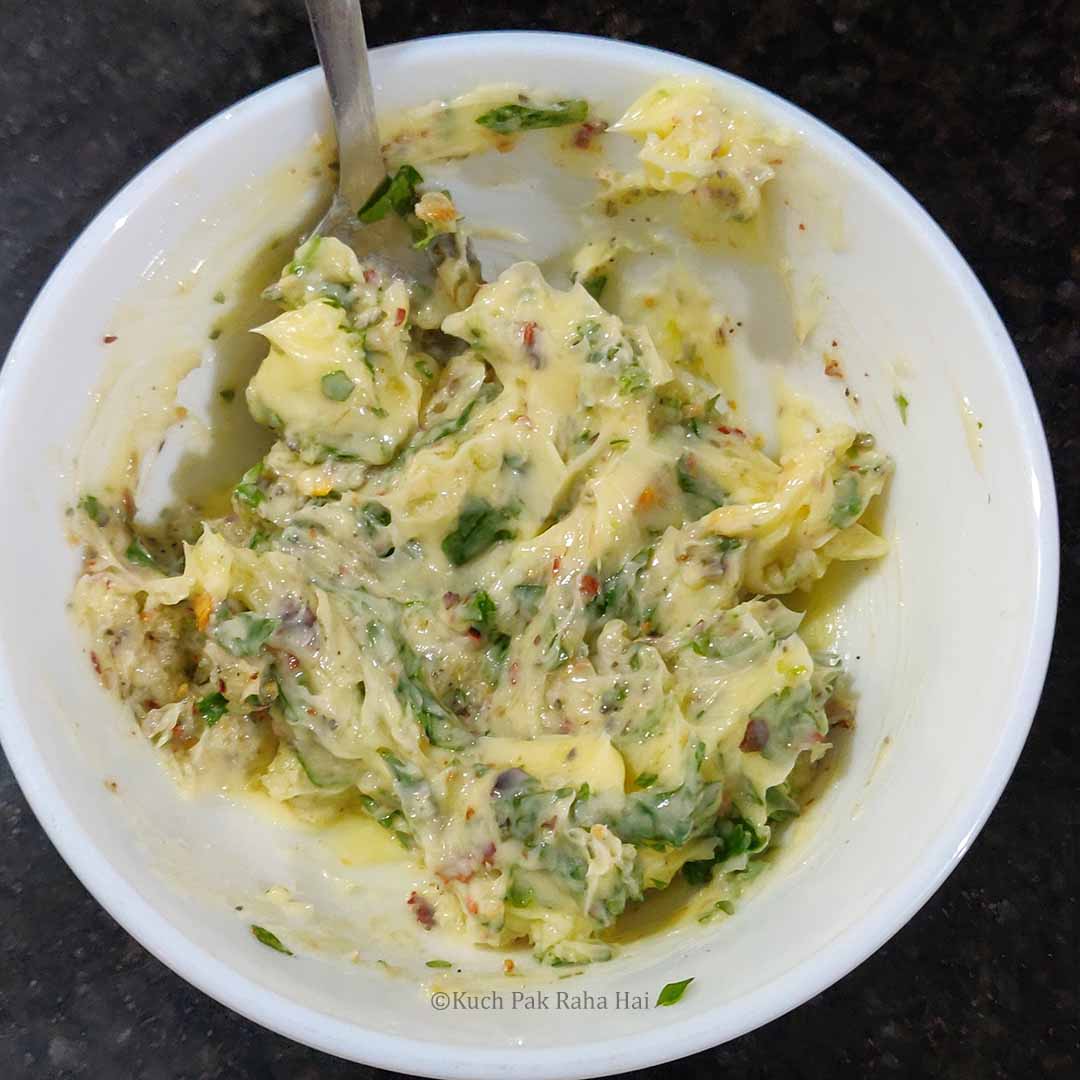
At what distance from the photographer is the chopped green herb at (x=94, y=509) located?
4.12ft

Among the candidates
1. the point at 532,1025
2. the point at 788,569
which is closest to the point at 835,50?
the point at 788,569

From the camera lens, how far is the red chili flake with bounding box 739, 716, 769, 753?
1205 millimetres

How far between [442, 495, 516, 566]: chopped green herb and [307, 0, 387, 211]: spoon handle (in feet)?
1.27

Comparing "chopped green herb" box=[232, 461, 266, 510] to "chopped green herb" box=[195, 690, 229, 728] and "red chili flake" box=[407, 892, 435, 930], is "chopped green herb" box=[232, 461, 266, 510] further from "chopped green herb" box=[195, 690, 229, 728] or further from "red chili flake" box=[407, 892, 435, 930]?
"red chili flake" box=[407, 892, 435, 930]

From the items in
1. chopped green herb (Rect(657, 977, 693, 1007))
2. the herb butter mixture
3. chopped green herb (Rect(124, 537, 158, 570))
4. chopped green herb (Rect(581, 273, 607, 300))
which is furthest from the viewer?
chopped green herb (Rect(581, 273, 607, 300))

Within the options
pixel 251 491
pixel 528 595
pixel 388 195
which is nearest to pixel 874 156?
pixel 388 195

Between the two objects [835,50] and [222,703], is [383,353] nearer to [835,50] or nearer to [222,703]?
[222,703]

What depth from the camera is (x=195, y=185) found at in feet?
3.97

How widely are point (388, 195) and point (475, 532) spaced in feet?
1.36

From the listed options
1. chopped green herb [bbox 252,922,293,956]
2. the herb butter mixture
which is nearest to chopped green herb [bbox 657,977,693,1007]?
the herb butter mixture

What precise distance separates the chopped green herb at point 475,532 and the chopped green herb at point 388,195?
0.36 metres

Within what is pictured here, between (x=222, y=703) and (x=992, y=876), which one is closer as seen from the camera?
(x=222, y=703)

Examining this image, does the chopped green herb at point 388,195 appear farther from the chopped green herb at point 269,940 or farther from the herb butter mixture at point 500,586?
the chopped green herb at point 269,940

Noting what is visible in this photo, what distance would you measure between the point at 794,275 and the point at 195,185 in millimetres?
707
